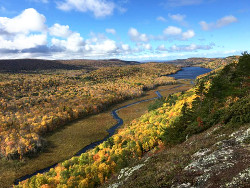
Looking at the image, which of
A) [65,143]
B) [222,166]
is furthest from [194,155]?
[65,143]

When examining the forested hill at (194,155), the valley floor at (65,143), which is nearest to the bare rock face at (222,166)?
the forested hill at (194,155)

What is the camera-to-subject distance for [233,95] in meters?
43.3

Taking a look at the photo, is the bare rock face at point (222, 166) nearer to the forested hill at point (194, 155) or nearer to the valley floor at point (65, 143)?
the forested hill at point (194, 155)

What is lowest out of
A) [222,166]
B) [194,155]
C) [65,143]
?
[65,143]

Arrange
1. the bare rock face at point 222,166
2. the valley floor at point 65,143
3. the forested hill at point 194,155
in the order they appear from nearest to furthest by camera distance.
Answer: the bare rock face at point 222,166 < the forested hill at point 194,155 < the valley floor at point 65,143

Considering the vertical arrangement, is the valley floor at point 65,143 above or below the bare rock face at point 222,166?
below

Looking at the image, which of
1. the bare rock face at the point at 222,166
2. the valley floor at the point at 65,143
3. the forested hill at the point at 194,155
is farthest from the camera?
the valley floor at the point at 65,143

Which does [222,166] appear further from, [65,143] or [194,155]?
[65,143]

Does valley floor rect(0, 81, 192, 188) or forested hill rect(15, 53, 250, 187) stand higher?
forested hill rect(15, 53, 250, 187)

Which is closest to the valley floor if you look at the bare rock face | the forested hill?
the forested hill

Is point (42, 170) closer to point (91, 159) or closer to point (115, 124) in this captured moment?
point (91, 159)

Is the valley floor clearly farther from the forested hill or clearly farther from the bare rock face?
the bare rock face

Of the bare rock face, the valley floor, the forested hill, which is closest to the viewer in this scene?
the bare rock face

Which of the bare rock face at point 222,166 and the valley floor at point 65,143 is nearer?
the bare rock face at point 222,166
